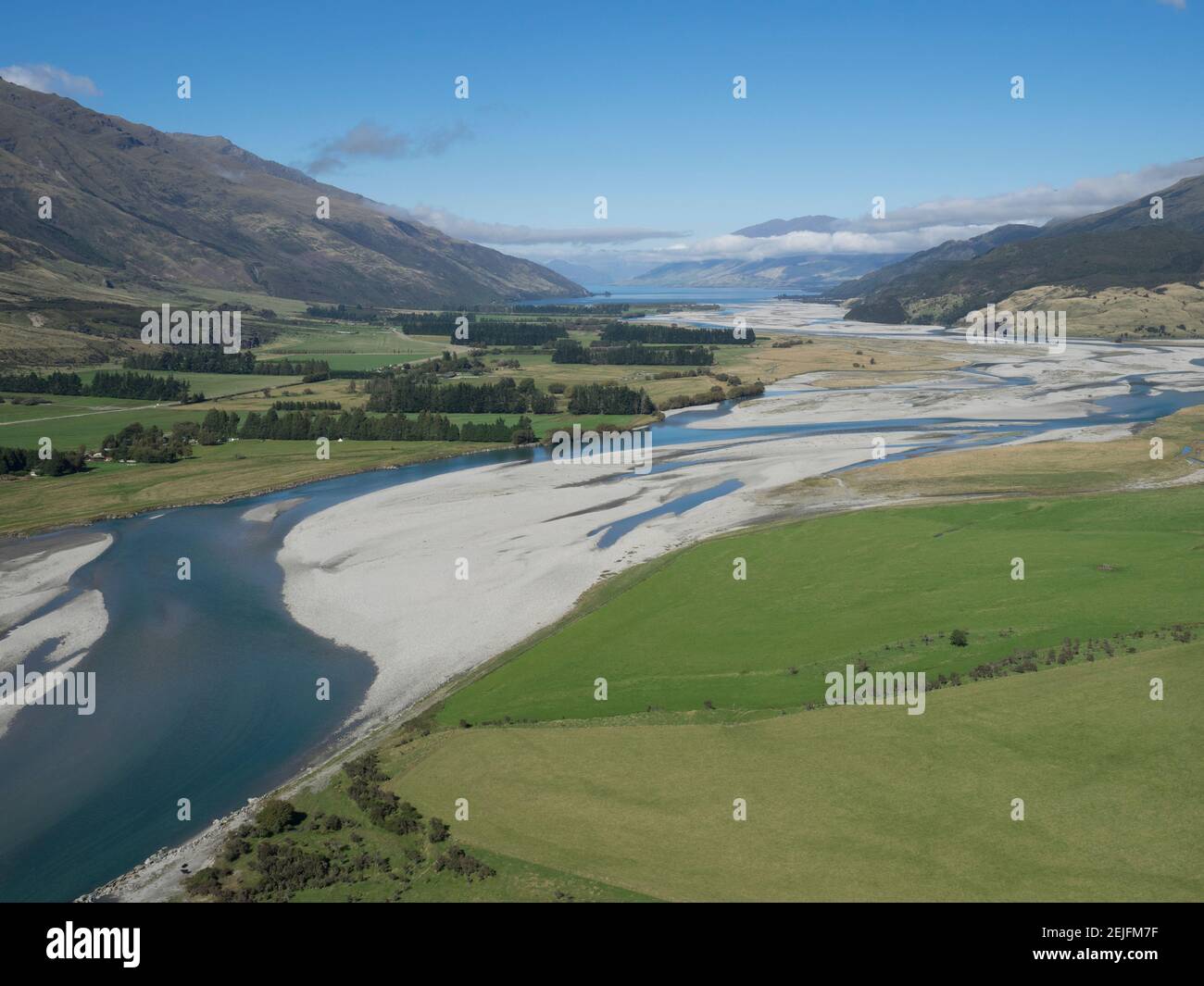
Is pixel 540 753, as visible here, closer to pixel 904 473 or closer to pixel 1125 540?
pixel 1125 540

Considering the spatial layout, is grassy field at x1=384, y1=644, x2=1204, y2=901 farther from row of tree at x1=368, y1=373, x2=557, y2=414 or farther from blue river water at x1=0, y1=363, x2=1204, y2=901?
row of tree at x1=368, y1=373, x2=557, y2=414

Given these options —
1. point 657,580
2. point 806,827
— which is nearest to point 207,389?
point 657,580

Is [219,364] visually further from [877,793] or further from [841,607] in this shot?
[877,793]

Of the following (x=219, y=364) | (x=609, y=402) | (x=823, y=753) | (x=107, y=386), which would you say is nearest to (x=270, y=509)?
(x=609, y=402)

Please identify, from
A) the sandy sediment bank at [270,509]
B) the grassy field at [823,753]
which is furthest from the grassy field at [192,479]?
the grassy field at [823,753]

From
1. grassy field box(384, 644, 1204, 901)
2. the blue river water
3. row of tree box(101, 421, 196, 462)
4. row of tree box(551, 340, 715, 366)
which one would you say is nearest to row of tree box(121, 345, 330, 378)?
row of tree box(551, 340, 715, 366)

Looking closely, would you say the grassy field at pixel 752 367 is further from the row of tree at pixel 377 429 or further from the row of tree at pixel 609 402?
the row of tree at pixel 377 429
